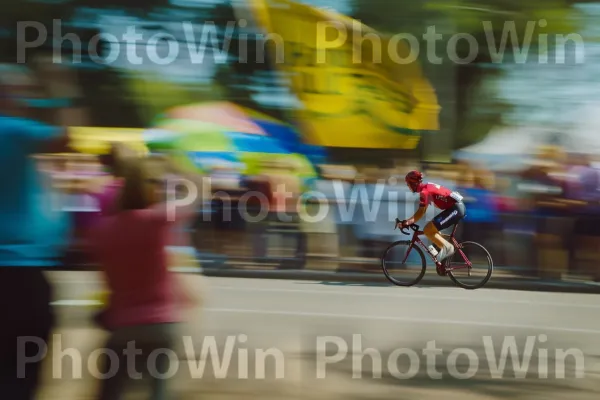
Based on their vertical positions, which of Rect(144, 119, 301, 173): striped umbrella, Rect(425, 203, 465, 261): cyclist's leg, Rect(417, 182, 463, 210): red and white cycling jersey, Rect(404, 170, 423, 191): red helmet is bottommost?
Rect(425, 203, 465, 261): cyclist's leg

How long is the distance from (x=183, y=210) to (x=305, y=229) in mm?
1698

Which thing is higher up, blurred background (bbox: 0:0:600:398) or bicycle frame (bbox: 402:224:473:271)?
blurred background (bbox: 0:0:600:398)

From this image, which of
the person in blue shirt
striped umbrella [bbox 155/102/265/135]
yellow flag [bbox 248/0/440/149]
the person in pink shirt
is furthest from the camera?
yellow flag [bbox 248/0/440/149]

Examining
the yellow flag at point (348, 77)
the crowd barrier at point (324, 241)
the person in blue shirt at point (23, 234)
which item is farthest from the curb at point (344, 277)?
the person in blue shirt at point (23, 234)

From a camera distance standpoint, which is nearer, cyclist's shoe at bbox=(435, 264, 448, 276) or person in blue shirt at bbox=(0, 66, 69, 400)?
person in blue shirt at bbox=(0, 66, 69, 400)

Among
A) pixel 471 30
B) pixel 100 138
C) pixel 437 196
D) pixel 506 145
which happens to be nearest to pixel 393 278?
pixel 437 196

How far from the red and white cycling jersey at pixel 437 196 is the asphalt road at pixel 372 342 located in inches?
19.7

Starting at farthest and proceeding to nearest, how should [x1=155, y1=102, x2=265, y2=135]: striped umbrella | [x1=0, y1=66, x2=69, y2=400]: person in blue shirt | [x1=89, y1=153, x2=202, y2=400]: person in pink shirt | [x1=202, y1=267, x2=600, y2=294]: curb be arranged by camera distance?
[x1=202, y1=267, x2=600, y2=294]: curb < [x1=155, y1=102, x2=265, y2=135]: striped umbrella < [x1=0, y1=66, x2=69, y2=400]: person in blue shirt < [x1=89, y1=153, x2=202, y2=400]: person in pink shirt

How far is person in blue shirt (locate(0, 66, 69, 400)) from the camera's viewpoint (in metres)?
2.76

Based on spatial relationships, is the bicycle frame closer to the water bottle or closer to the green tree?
the water bottle

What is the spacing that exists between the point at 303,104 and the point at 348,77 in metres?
0.25

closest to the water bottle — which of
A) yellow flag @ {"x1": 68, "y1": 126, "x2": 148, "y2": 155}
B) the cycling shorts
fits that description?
the cycling shorts

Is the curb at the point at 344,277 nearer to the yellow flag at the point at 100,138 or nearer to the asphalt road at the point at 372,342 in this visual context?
the asphalt road at the point at 372,342

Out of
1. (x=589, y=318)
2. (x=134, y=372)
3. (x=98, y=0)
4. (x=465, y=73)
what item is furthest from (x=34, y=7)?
(x=589, y=318)
